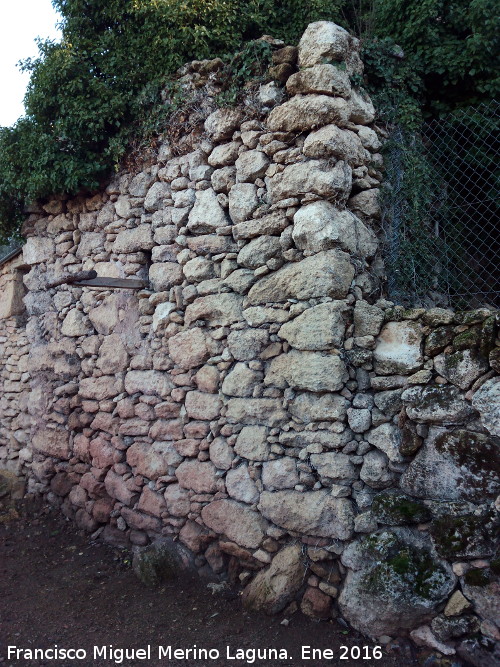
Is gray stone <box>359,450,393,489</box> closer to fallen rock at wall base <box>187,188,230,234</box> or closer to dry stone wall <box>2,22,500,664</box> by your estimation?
dry stone wall <box>2,22,500,664</box>

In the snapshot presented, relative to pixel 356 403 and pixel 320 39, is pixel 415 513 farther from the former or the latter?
pixel 320 39

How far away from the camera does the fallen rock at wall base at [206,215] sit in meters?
3.83

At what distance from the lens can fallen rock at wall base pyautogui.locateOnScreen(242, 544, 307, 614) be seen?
3.23m

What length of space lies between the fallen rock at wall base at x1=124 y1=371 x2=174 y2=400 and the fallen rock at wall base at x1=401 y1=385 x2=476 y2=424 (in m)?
1.73

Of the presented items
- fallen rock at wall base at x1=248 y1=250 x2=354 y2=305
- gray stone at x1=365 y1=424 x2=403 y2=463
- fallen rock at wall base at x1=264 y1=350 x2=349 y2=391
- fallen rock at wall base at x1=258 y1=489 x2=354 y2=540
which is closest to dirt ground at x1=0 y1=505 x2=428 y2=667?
fallen rock at wall base at x1=258 y1=489 x2=354 y2=540

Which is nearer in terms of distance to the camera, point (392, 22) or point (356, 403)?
point (356, 403)

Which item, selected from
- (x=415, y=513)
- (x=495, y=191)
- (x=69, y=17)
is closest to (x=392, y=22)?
(x=495, y=191)

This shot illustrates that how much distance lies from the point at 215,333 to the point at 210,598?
162cm

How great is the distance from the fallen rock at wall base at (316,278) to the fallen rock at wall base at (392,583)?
1303mm

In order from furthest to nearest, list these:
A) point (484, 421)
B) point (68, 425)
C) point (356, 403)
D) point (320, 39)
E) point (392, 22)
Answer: point (68, 425), point (392, 22), point (320, 39), point (356, 403), point (484, 421)

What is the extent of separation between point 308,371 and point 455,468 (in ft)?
2.95

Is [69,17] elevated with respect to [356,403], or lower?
elevated

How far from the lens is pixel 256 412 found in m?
3.49

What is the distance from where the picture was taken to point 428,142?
3979 millimetres
